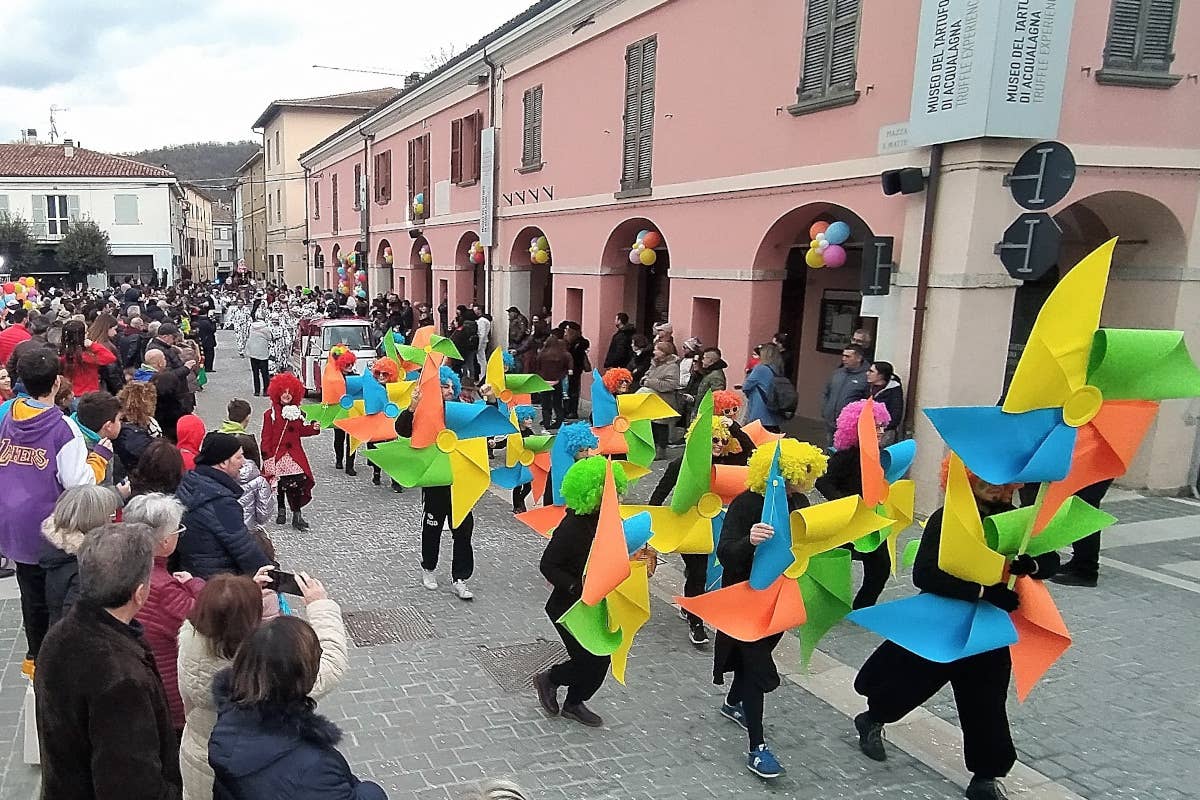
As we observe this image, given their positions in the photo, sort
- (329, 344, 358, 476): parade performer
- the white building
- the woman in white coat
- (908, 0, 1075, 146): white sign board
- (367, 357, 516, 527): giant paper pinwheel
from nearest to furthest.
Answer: the woman in white coat, (367, 357, 516, 527): giant paper pinwheel, (908, 0, 1075, 146): white sign board, (329, 344, 358, 476): parade performer, the white building

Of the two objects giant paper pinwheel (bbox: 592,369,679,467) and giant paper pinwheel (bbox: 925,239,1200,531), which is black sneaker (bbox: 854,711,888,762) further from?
giant paper pinwheel (bbox: 592,369,679,467)

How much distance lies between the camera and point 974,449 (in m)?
3.61

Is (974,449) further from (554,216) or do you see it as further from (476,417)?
(554,216)

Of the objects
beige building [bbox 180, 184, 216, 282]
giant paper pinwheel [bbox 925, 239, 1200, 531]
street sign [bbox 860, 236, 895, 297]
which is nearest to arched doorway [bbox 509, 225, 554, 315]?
street sign [bbox 860, 236, 895, 297]

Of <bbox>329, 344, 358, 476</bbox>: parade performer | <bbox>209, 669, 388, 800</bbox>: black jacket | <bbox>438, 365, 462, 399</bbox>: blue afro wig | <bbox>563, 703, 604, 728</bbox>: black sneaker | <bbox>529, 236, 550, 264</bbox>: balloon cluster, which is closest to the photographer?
<bbox>209, 669, 388, 800</bbox>: black jacket

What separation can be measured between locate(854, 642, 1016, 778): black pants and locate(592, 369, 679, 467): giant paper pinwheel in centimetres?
302

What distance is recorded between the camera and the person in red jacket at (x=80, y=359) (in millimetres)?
7891

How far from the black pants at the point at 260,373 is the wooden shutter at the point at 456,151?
281 inches

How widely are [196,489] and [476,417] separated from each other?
2614 mm

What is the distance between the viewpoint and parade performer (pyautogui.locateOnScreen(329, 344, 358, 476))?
9.78 m

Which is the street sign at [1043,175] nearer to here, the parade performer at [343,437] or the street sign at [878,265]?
the street sign at [878,265]

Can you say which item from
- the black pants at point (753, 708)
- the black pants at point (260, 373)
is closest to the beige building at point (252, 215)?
the black pants at point (260, 373)

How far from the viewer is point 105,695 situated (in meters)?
2.41

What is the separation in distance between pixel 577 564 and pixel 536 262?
13.6 meters
